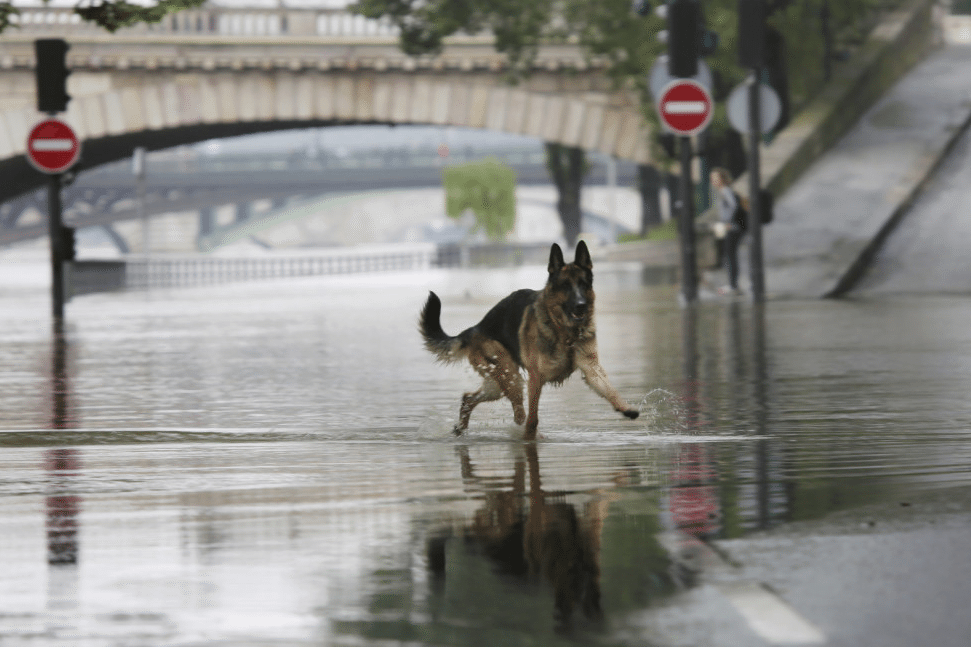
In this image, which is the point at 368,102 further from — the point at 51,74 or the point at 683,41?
the point at 51,74

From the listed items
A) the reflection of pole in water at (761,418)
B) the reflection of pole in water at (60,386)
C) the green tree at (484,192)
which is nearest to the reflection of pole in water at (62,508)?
the reflection of pole in water at (60,386)

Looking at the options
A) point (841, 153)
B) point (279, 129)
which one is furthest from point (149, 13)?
point (279, 129)

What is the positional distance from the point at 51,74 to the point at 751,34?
9.29 m

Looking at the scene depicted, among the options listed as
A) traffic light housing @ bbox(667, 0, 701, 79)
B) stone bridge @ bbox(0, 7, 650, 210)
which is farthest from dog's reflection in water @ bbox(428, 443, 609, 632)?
stone bridge @ bbox(0, 7, 650, 210)

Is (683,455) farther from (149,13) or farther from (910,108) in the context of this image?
(910,108)

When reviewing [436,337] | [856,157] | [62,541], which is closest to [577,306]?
[436,337]

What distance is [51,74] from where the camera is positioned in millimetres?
24281

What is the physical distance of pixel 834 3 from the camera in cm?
3888

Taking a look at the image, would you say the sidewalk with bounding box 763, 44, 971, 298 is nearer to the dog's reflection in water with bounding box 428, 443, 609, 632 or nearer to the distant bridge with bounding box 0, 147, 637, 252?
the dog's reflection in water with bounding box 428, 443, 609, 632

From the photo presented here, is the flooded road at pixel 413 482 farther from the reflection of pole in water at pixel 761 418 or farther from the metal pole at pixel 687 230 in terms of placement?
the metal pole at pixel 687 230

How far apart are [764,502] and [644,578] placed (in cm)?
167

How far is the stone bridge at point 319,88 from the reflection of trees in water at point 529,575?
45090mm

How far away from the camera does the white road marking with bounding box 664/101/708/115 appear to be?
2481 cm

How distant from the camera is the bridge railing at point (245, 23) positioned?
5381 centimetres
